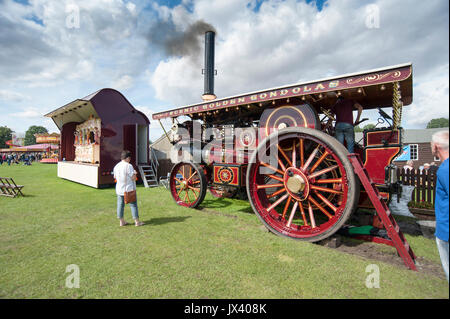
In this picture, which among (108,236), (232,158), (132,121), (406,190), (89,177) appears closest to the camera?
(108,236)

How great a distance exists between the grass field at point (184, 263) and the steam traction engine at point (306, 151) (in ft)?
1.50

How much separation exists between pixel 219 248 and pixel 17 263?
258 cm

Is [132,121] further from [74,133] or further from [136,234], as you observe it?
[136,234]

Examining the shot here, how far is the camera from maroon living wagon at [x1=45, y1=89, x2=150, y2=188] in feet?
30.4

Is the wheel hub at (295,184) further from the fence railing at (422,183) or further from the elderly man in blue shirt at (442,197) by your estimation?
the fence railing at (422,183)

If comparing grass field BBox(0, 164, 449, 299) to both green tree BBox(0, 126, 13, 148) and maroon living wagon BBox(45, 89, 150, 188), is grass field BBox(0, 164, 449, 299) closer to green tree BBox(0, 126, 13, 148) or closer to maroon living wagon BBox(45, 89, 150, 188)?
maroon living wagon BBox(45, 89, 150, 188)

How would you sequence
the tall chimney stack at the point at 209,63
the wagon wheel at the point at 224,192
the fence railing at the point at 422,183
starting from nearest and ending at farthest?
the fence railing at the point at 422,183 → the wagon wheel at the point at 224,192 → the tall chimney stack at the point at 209,63

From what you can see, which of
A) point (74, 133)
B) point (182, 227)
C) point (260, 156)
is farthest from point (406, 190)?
point (74, 133)

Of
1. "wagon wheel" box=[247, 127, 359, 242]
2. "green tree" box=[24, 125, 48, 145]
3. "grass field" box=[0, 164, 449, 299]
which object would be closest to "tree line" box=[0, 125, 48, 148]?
"green tree" box=[24, 125, 48, 145]

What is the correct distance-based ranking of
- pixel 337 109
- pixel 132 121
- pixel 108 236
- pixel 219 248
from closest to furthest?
pixel 219 248 < pixel 108 236 < pixel 337 109 < pixel 132 121

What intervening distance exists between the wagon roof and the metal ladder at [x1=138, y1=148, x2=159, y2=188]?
559cm

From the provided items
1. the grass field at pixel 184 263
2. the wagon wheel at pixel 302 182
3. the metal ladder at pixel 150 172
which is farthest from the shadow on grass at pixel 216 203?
the metal ladder at pixel 150 172

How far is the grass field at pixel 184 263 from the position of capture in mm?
2359

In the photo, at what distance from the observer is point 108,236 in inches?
152
